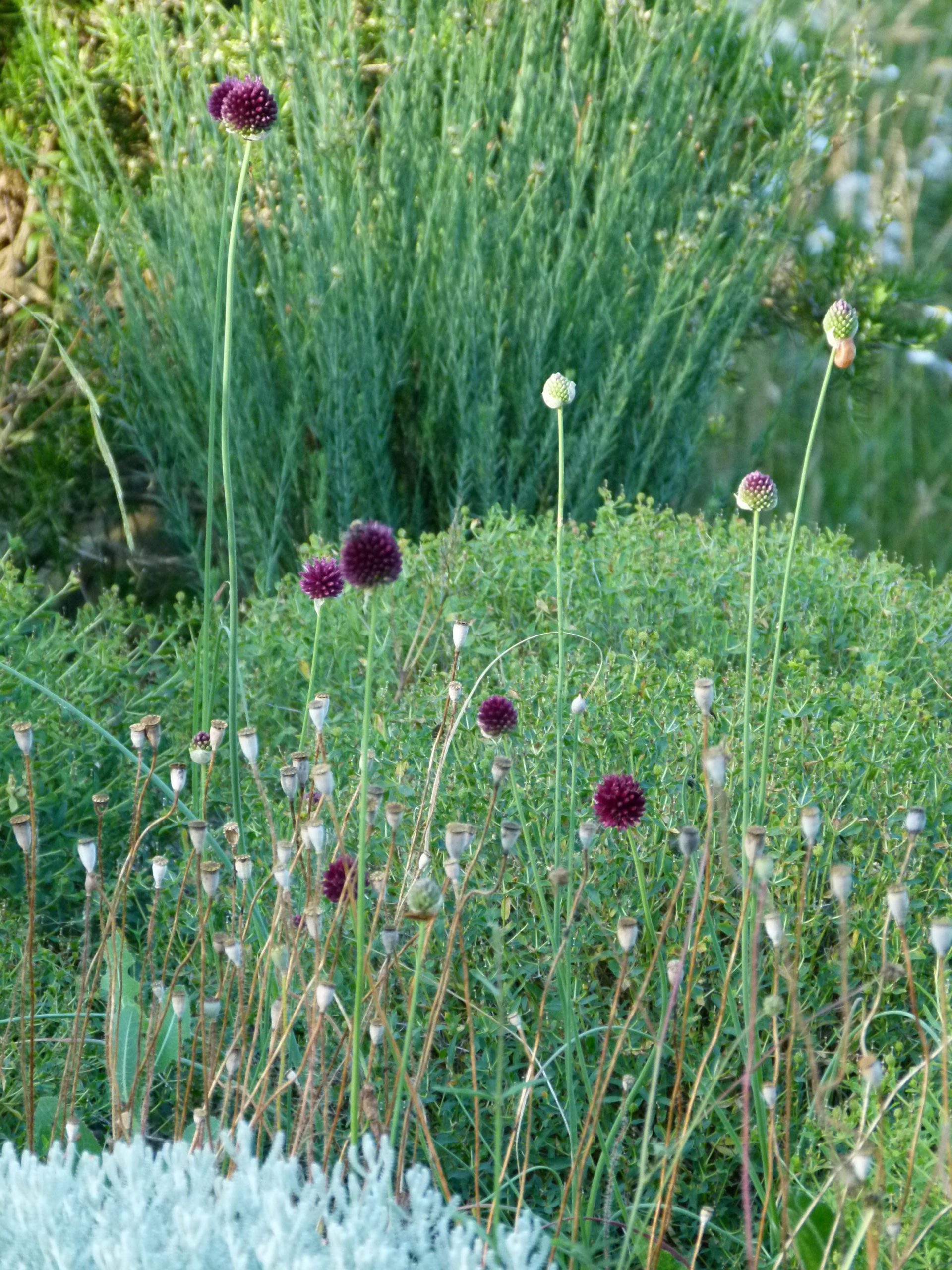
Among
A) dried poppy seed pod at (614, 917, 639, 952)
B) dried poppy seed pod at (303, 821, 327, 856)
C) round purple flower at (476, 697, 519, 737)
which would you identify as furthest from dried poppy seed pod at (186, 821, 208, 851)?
dried poppy seed pod at (614, 917, 639, 952)

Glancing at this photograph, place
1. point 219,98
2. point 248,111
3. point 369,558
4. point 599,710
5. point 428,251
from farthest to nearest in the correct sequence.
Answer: point 428,251 < point 599,710 < point 219,98 < point 248,111 < point 369,558

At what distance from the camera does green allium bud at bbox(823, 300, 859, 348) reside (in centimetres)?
180

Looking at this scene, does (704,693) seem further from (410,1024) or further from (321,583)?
(321,583)

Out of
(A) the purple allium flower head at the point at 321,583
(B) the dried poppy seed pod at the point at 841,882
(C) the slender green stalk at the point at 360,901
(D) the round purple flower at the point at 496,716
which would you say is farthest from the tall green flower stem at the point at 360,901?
(A) the purple allium flower head at the point at 321,583

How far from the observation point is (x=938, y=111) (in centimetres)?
638

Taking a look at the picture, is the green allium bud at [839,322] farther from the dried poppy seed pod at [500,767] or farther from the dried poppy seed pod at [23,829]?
the dried poppy seed pod at [23,829]

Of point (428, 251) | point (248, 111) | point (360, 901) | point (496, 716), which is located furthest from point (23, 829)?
point (428, 251)

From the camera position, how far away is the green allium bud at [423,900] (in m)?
1.23

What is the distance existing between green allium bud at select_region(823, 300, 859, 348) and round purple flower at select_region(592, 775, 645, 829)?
654mm

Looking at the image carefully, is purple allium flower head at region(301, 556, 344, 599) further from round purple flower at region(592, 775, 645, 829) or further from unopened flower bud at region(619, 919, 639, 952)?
unopened flower bud at region(619, 919, 639, 952)

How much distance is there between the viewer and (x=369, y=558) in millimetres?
1307

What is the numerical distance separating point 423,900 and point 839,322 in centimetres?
100

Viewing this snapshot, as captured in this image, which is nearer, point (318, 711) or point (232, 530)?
point (318, 711)

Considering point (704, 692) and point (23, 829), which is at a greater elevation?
point (704, 692)
